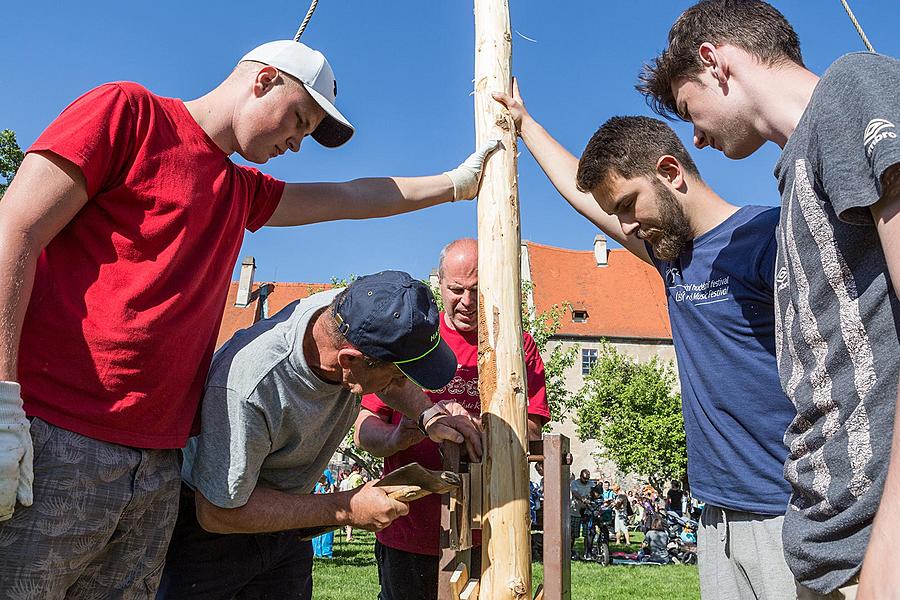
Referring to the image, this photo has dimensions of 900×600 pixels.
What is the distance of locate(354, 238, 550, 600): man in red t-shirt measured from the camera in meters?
3.46

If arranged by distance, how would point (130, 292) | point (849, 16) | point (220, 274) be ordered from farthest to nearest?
1. point (849, 16)
2. point (220, 274)
3. point (130, 292)

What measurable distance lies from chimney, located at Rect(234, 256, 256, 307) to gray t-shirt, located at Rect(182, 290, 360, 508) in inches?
1433

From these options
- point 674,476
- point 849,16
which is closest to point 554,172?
point 849,16

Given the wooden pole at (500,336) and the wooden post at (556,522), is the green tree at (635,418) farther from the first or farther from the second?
the wooden post at (556,522)

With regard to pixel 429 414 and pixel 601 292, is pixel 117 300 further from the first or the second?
pixel 601 292

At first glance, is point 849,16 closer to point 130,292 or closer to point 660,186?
point 660,186

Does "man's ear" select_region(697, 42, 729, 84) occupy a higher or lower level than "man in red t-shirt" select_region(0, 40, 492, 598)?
higher

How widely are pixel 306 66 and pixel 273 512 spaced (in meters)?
1.50

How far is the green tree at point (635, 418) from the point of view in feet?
89.4

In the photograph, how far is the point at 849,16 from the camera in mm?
3855

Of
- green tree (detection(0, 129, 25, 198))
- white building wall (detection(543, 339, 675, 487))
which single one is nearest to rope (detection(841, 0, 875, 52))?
green tree (detection(0, 129, 25, 198))

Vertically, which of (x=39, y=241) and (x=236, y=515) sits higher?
(x=39, y=241)

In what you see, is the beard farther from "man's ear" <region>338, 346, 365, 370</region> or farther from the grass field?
the grass field

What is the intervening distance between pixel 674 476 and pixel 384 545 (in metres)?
25.4
